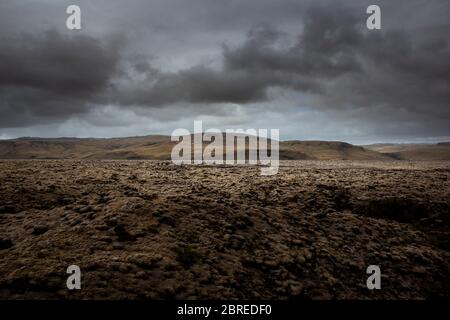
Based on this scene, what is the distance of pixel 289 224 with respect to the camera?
9859mm

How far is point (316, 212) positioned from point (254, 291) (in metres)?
5.71

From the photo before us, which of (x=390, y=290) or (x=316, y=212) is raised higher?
(x=316, y=212)

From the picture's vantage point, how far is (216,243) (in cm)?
791

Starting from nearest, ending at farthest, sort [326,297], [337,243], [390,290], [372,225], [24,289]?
[24,289] < [326,297] < [390,290] < [337,243] < [372,225]

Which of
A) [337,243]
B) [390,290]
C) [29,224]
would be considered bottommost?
[390,290]

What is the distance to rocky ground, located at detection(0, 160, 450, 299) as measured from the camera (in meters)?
6.20

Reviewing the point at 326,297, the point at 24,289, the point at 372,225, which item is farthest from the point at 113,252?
the point at 372,225

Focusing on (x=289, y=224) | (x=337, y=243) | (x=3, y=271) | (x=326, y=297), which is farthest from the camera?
(x=289, y=224)

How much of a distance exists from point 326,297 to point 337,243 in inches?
108

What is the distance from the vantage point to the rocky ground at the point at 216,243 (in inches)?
244

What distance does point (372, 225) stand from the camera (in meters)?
10.9

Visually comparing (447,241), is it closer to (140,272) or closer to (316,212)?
(316,212)
